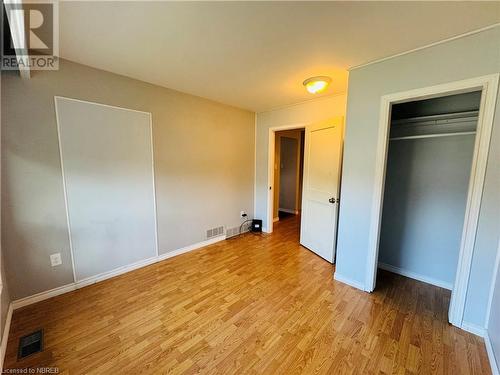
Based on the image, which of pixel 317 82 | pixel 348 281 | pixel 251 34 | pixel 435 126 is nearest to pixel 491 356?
pixel 348 281

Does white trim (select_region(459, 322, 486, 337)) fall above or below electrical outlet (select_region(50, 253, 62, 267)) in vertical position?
below

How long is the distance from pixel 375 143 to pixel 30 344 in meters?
3.37

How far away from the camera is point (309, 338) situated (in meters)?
1.67

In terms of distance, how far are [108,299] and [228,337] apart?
1330mm

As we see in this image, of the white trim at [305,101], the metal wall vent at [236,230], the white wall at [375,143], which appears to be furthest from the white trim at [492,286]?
the metal wall vent at [236,230]

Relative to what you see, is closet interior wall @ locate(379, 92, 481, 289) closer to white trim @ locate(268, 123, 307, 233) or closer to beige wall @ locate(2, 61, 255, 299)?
white trim @ locate(268, 123, 307, 233)

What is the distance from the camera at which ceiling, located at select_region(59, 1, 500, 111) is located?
134 cm

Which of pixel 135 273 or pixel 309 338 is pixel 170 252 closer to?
pixel 135 273

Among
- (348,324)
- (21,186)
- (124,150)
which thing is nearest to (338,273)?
(348,324)

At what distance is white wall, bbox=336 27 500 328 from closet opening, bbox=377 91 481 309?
2.05 ft

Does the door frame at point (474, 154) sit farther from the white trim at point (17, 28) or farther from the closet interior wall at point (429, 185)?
the white trim at point (17, 28)
